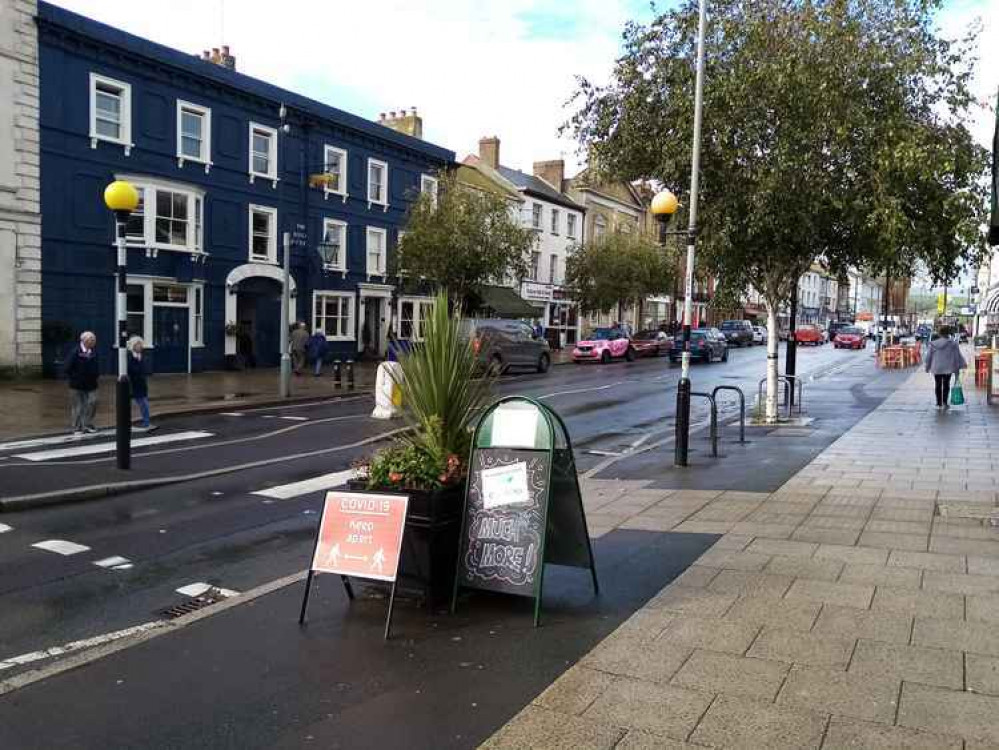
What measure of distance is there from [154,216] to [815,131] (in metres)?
19.4

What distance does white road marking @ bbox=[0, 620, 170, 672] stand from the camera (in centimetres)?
462

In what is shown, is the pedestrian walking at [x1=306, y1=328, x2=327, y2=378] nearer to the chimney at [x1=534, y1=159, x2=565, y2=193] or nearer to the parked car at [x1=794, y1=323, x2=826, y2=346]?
the chimney at [x1=534, y1=159, x2=565, y2=193]

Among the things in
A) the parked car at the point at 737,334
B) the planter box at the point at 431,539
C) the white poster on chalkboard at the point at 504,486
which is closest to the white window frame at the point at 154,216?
the planter box at the point at 431,539

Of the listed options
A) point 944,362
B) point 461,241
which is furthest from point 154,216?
point 944,362

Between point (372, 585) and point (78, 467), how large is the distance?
693 cm

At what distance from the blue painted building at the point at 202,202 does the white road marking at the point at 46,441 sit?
10082 mm

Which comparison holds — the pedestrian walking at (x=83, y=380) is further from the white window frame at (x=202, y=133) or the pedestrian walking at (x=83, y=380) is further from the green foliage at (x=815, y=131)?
the white window frame at (x=202, y=133)

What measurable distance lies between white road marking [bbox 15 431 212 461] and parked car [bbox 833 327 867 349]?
4616cm

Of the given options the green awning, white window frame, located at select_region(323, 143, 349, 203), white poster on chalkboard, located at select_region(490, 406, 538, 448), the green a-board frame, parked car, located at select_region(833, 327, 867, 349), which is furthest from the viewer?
parked car, located at select_region(833, 327, 867, 349)

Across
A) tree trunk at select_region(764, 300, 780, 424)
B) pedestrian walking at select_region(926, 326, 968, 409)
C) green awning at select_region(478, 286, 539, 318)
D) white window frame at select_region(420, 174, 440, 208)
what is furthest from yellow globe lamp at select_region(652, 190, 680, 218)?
green awning at select_region(478, 286, 539, 318)

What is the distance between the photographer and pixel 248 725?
12.3ft

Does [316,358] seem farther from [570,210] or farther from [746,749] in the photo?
[570,210]

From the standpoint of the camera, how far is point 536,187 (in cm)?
4925

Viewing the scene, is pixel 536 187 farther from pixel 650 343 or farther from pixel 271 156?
pixel 271 156
